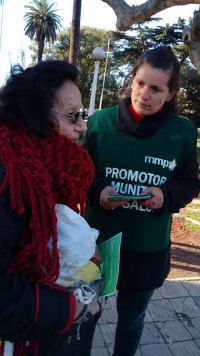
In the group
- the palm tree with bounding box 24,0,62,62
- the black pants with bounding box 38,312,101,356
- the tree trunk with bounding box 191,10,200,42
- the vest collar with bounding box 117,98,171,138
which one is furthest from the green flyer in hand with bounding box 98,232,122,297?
the palm tree with bounding box 24,0,62,62

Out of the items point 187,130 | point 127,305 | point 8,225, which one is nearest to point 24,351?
point 8,225

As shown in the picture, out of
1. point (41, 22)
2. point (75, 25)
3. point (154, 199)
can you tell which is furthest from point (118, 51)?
point (154, 199)

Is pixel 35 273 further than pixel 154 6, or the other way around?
pixel 154 6

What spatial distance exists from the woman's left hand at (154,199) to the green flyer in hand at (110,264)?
269 mm

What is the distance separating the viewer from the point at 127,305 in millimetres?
2105

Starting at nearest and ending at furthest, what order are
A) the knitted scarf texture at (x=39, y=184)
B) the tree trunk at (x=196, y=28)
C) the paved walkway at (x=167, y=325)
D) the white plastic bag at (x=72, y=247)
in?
the knitted scarf texture at (x=39, y=184) < the white plastic bag at (x=72, y=247) < the paved walkway at (x=167, y=325) < the tree trunk at (x=196, y=28)

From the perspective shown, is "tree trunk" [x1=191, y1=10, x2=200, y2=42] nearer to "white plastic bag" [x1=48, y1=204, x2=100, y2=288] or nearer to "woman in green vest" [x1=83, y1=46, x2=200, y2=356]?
"woman in green vest" [x1=83, y1=46, x2=200, y2=356]

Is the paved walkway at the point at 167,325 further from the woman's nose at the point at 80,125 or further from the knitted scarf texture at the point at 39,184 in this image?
the woman's nose at the point at 80,125

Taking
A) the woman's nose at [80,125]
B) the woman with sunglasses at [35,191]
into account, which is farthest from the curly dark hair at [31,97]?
the woman's nose at [80,125]

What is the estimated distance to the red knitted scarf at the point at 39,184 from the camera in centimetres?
112

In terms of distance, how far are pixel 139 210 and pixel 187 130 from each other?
0.49 m

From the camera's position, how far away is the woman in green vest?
1.84 meters

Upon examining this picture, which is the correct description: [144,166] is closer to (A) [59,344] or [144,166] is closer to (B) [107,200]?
(B) [107,200]

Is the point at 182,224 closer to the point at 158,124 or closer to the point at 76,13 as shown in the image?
the point at 158,124
